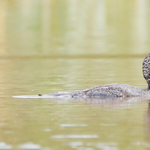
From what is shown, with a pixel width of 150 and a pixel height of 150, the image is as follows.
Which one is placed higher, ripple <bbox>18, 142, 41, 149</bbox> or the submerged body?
the submerged body

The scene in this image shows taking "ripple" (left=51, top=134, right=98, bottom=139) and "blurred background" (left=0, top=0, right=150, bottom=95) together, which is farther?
"blurred background" (left=0, top=0, right=150, bottom=95)

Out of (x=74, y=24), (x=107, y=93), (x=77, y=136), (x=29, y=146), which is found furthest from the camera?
(x=74, y=24)

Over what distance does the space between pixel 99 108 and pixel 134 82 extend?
6.19 meters

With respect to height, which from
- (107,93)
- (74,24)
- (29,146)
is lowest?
(29,146)

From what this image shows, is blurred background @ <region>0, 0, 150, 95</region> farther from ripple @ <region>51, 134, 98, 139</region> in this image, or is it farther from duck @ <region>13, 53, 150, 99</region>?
ripple @ <region>51, 134, 98, 139</region>

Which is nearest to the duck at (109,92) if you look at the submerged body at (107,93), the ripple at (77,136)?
the submerged body at (107,93)

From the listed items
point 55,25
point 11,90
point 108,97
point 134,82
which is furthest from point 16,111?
point 55,25

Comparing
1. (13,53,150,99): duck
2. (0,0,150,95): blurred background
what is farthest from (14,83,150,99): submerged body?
(0,0,150,95): blurred background

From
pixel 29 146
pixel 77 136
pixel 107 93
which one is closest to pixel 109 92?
pixel 107 93

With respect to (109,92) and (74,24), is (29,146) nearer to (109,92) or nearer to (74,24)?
(109,92)

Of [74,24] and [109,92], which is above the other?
[74,24]

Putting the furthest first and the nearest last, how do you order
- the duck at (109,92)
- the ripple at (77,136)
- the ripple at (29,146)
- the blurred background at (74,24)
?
the blurred background at (74,24), the duck at (109,92), the ripple at (77,136), the ripple at (29,146)

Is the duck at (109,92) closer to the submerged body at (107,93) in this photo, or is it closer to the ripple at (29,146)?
the submerged body at (107,93)

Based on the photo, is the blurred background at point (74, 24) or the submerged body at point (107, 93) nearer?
the submerged body at point (107, 93)
